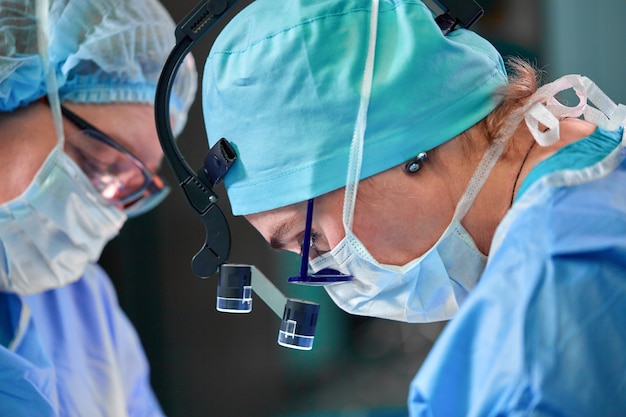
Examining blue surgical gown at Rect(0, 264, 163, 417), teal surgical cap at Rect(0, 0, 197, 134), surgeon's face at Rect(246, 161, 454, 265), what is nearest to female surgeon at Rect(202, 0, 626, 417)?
surgeon's face at Rect(246, 161, 454, 265)

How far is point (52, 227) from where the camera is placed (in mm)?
1521

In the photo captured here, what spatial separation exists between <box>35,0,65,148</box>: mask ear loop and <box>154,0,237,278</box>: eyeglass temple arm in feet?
1.21

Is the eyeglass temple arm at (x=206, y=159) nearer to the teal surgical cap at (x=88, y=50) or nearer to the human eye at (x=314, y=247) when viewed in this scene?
the human eye at (x=314, y=247)

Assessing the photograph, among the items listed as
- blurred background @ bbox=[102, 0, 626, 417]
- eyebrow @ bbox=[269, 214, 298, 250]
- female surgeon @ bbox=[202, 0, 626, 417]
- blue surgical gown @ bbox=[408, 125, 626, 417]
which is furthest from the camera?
blurred background @ bbox=[102, 0, 626, 417]

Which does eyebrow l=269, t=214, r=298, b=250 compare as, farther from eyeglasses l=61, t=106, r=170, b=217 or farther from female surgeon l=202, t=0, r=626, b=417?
eyeglasses l=61, t=106, r=170, b=217

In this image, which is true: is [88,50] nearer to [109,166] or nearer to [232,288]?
[109,166]

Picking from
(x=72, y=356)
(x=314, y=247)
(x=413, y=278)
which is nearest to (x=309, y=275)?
(x=314, y=247)

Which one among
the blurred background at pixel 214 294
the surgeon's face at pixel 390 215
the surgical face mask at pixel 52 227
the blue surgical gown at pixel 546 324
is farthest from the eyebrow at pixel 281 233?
the blurred background at pixel 214 294

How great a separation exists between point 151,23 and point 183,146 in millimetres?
941

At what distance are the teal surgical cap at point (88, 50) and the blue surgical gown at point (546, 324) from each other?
94 cm

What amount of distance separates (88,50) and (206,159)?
456 mm

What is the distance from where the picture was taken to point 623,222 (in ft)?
3.02

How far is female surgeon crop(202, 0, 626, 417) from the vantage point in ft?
3.50

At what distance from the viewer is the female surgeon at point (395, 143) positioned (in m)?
1.07
